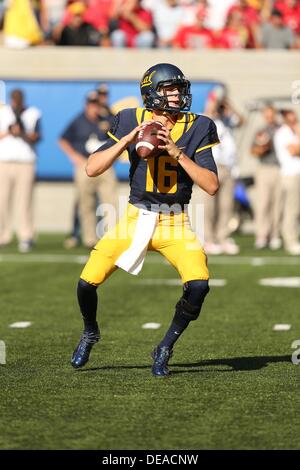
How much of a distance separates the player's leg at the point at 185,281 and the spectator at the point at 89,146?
900 cm

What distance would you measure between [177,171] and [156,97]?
42 cm

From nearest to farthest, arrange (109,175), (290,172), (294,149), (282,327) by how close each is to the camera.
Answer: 1. (282,327)
2. (109,175)
3. (294,149)
4. (290,172)

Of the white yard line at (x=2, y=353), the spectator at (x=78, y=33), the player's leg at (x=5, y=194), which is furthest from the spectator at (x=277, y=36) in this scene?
the white yard line at (x=2, y=353)

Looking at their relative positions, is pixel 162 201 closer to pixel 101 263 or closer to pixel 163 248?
pixel 163 248

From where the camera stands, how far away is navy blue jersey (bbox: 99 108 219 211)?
6.85m

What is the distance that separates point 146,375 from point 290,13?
14114mm

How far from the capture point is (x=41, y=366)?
7297 millimetres

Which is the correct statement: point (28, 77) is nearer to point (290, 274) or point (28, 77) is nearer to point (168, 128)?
point (290, 274)

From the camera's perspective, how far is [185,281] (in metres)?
6.76

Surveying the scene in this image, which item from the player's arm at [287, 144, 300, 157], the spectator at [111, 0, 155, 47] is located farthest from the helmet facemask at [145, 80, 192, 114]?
the spectator at [111, 0, 155, 47]

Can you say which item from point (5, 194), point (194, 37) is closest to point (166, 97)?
point (5, 194)

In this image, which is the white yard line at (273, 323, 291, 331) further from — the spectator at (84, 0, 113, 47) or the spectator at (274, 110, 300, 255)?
the spectator at (84, 0, 113, 47)

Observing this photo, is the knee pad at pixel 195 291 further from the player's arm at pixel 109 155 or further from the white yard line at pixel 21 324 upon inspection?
the white yard line at pixel 21 324

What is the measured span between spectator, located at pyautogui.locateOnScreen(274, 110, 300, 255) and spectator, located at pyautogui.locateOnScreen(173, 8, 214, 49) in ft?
13.6
